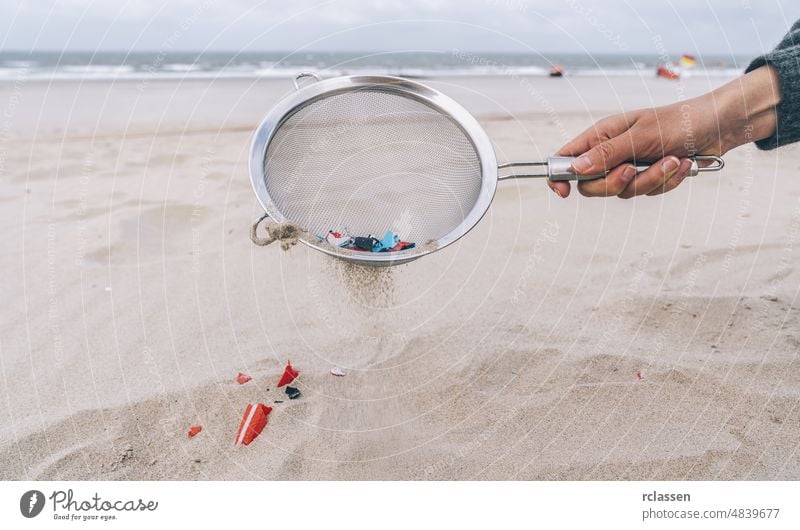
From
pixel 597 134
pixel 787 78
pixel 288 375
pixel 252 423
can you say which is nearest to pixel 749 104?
pixel 787 78

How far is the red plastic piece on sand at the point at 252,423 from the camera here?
5.63 ft

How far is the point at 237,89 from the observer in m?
8.88

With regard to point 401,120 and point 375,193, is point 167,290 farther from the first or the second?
point 401,120

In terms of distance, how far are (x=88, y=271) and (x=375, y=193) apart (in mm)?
1156

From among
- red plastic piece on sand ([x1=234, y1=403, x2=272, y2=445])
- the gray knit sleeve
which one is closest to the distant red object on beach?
the gray knit sleeve

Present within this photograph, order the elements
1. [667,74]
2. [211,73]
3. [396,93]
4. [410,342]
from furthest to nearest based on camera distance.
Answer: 1. [667,74]
2. [211,73]
3. [396,93]
4. [410,342]

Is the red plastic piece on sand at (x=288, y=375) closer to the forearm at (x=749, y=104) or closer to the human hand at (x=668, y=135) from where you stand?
the human hand at (x=668, y=135)

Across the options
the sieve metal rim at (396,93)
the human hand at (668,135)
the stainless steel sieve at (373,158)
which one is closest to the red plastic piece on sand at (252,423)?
the sieve metal rim at (396,93)

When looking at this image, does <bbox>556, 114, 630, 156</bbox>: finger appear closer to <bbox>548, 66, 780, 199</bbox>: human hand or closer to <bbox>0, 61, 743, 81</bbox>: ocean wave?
<bbox>548, 66, 780, 199</bbox>: human hand

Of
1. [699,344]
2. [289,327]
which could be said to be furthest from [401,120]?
[699,344]

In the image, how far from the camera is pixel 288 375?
1938 mm

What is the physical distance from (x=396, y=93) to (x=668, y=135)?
2.96 feet

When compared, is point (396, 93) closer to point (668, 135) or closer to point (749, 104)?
point (668, 135)

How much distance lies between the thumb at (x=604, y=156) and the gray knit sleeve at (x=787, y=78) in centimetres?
46
